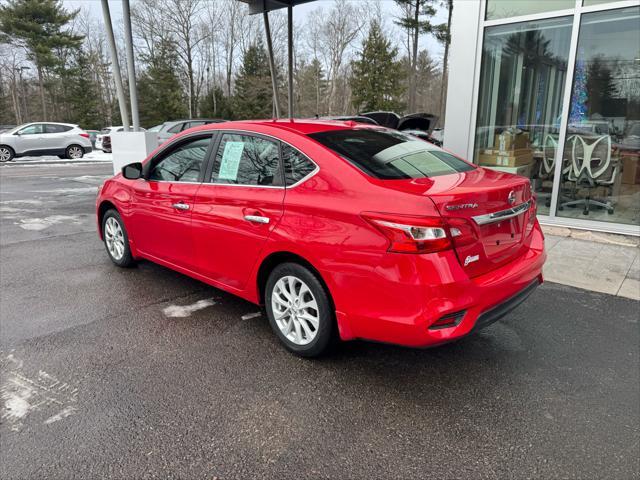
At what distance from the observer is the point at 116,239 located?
495 centimetres

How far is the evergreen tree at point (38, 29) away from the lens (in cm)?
3509

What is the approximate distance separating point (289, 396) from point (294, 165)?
149 centimetres

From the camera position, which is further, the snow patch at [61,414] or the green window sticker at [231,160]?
the green window sticker at [231,160]

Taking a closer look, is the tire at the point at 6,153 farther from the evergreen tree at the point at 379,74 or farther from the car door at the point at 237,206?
the evergreen tree at the point at 379,74

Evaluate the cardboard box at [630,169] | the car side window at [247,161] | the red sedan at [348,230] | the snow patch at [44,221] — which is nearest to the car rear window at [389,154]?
the red sedan at [348,230]

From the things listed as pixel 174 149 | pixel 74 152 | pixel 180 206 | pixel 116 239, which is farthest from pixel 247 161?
pixel 74 152

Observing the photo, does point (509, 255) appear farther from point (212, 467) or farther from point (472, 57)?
point (472, 57)

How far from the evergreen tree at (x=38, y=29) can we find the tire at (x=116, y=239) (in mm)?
39159

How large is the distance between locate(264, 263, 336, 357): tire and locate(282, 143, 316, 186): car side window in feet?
1.92

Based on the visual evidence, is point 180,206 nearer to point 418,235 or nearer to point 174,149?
point 174,149

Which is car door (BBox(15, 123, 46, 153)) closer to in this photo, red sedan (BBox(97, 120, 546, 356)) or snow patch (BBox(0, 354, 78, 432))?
red sedan (BBox(97, 120, 546, 356))

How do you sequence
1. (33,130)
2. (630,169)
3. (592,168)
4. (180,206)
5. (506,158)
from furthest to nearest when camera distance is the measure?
1. (33,130)
2. (506,158)
3. (592,168)
4. (630,169)
5. (180,206)

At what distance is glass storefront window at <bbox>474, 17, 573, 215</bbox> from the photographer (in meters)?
6.98

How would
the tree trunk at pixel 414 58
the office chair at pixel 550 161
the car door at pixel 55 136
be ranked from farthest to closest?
the tree trunk at pixel 414 58, the car door at pixel 55 136, the office chair at pixel 550 161
